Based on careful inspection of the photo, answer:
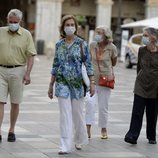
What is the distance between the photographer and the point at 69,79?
8930 mm

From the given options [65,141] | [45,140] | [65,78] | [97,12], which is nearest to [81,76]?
[65,78]

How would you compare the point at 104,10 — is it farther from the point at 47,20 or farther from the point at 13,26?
the point at 13,26

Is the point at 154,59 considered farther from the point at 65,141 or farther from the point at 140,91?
the point at 65,141

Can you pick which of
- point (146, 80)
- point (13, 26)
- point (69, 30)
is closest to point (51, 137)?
point (146, 80)

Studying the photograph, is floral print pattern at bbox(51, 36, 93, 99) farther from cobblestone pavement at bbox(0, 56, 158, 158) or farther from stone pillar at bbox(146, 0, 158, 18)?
stone pillar at bbox(146, 0, 158, 18)

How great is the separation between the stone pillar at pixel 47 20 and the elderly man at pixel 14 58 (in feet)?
125

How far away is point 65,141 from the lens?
894cm

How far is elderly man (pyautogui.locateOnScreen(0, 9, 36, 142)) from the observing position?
9570 mm

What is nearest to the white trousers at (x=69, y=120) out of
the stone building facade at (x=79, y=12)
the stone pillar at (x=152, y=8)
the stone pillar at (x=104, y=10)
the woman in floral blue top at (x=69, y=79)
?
the woman in floral blue top at (x=69, y=79)

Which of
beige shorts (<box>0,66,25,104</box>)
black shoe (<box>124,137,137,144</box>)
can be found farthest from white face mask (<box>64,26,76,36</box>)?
black shoe (<box>124,137,137,144</box>)

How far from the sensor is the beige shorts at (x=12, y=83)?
9562 mm

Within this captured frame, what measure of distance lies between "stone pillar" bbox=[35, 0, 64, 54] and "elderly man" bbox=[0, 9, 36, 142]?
38013 mm

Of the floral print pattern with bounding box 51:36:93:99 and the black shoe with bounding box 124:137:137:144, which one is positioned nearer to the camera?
the floral print pattern with bounding box 51:36:93:99

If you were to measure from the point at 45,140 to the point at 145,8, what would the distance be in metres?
42.4
